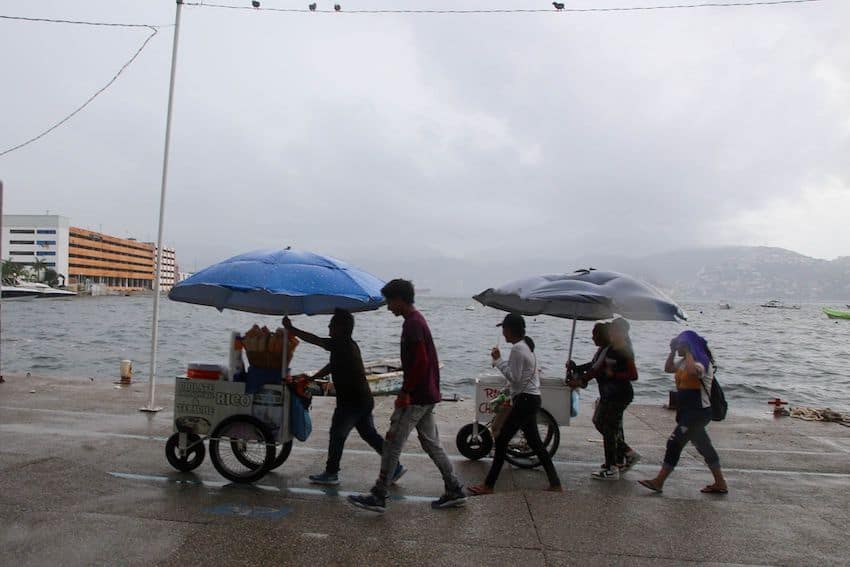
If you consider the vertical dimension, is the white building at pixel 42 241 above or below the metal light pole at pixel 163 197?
above

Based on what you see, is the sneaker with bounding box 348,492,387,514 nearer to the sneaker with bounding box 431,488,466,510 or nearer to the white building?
the sneaker with bounding box 431,488,466,510

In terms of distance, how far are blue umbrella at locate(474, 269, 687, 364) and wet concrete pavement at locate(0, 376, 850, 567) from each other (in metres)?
1.82

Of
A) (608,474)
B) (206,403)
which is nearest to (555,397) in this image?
(608,474)

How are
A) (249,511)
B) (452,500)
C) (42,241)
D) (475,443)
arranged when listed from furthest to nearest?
1. (42,241)
2. (475,443)
3. (452,500)
4. (249,511)

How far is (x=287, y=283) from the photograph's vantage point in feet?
20.7

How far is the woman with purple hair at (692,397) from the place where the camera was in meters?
6.42

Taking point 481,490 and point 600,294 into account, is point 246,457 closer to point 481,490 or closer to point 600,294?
point 481,490

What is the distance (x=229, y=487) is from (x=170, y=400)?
6.19 metres

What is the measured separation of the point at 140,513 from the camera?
18.0 feet

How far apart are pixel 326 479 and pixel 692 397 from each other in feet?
12.0

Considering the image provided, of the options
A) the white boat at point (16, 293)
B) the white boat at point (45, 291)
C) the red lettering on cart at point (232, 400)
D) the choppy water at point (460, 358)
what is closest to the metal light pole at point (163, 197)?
the choppy water at point (460, 358)

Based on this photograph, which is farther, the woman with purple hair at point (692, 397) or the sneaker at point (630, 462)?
the sneaker at point (630, 462)

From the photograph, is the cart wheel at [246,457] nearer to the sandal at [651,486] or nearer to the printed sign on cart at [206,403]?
the printed sign on cart at [206,403]

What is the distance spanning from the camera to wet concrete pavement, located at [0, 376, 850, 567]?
4.75 meters
